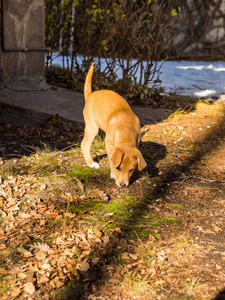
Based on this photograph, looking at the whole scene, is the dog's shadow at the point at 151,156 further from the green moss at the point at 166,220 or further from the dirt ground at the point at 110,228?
the green moss at the point at 166,220

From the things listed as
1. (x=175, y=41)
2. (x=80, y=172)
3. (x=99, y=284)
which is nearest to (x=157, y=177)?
(x=80, y=172)

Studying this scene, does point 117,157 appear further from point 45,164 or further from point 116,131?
point 45,164

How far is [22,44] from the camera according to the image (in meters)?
6.90

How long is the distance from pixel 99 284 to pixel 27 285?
508 millimetres

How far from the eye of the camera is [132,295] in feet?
7.87

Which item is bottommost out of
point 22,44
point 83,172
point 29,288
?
point 29,288

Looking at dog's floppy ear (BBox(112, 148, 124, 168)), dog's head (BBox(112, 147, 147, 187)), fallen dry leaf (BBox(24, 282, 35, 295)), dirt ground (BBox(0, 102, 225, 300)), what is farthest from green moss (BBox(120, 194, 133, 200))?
fallen dry leaf (BBox(24, 282, 35, 295))

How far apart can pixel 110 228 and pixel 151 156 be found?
1898mm

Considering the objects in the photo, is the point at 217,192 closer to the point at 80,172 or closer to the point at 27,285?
the point at 80,172

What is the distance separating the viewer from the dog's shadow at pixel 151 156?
13.8ft

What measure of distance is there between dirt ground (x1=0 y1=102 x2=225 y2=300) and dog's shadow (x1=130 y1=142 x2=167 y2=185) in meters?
0.02

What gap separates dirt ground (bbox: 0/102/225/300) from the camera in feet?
8.16

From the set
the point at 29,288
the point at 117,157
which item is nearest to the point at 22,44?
the point at 117,157

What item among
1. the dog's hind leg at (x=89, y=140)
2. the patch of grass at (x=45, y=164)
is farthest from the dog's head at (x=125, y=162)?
the patch of grass at (x=45, y=164)
